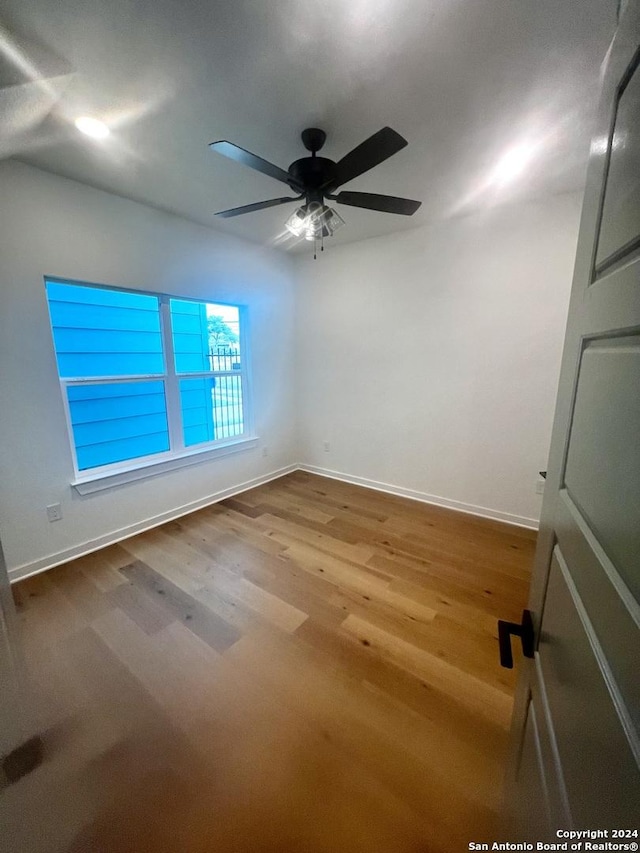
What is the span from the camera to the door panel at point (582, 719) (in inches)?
14.0

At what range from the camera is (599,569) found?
45cm

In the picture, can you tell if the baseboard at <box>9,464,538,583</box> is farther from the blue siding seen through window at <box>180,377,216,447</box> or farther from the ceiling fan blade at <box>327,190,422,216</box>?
the ceiling fan blade at <box>327,190,422,216</box>

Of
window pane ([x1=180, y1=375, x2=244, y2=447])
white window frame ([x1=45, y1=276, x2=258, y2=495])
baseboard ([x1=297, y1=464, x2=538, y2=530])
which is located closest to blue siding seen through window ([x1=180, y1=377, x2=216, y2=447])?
window pane ([x1=180, y1=375, x2=244, y2=447])

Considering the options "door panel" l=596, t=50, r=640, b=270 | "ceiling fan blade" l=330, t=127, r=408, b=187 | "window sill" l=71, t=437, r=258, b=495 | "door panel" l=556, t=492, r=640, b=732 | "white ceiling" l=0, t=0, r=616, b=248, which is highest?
"white ceiling" l=0, t=0, r=616, b=248

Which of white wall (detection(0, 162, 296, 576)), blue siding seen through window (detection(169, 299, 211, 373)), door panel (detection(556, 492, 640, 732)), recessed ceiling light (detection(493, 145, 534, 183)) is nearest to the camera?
door panel (detection(556, 492, 640, 732))

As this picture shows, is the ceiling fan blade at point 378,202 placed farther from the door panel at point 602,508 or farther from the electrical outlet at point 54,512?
the electrical outlet at point 54,512

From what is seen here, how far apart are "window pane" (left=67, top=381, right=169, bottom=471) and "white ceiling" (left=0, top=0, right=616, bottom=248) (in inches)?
57.4

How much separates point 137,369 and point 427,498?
2950 millimetres

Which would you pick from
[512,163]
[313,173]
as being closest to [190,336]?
[313,173]

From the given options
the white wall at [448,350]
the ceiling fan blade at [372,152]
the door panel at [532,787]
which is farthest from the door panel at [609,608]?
the white wall at [448,350]

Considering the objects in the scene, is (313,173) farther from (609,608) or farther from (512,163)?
(609,608)

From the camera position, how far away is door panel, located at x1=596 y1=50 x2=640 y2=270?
0.44 m

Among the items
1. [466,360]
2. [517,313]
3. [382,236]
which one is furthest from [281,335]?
[517,313]

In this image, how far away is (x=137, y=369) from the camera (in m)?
2.74
